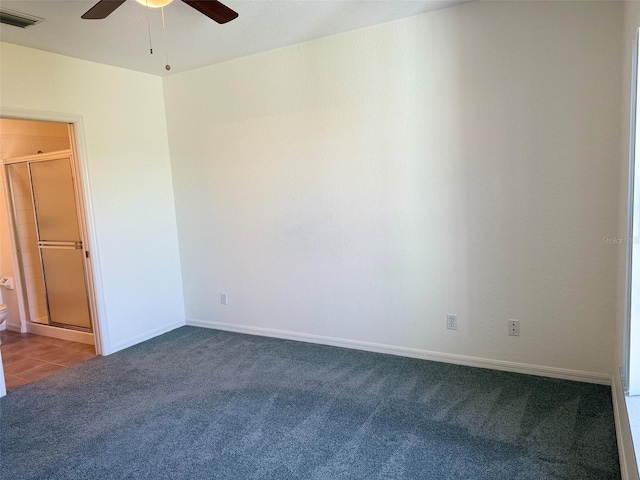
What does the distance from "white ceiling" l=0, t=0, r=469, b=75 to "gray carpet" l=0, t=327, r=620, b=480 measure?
2515 millimetres

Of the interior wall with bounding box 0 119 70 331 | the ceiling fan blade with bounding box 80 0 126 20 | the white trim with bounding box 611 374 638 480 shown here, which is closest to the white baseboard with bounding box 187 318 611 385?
the white trim with bounding box 611 374 638 480

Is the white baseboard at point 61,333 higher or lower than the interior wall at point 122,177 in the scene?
lower

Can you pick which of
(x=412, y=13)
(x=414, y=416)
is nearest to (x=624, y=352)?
(x=414, y=416)

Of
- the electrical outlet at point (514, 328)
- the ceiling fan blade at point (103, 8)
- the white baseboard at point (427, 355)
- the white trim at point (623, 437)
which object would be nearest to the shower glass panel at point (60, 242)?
the white baseboard at point (427, 355)

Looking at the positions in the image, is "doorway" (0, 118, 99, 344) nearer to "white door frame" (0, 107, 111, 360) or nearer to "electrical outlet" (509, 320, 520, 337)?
"white door frame" (0, 107, 111, 360)

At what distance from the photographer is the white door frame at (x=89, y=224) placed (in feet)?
11.7

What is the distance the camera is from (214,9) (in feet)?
7.47

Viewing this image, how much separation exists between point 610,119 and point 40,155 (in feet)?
15.7

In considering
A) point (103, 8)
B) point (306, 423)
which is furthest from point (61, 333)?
point (103, 8)

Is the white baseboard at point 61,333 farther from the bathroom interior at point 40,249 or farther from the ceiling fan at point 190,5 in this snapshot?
the ceiling fan at point 190,5

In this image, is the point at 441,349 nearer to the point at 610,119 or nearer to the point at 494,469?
the point at 494,469

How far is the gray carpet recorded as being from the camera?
2080 millimetres

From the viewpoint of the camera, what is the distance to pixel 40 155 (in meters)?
4.22

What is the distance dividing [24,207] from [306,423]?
3.95m
